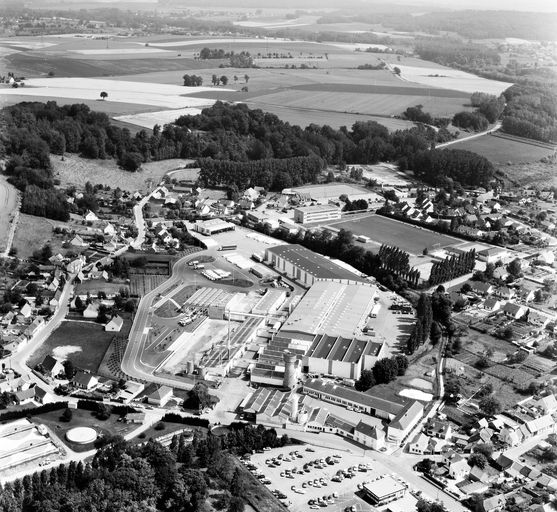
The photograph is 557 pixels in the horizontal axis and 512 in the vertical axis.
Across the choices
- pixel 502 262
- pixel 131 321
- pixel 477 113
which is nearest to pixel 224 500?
pixel 131 321

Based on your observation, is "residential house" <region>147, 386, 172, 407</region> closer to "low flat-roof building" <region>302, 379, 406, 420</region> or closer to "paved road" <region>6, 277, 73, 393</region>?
"paved road" <region>6, 277, 73, 393</region>

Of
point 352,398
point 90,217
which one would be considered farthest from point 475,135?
point 352,398

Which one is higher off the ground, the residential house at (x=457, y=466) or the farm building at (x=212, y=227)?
the farm building at (x=212, y=227)

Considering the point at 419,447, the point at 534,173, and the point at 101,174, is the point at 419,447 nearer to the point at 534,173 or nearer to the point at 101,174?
the point at 101,174

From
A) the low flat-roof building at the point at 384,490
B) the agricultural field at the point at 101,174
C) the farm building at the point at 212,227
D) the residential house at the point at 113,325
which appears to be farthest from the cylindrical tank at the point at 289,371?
the agricultural field at the point at 101,174

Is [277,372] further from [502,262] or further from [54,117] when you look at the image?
[54,117]

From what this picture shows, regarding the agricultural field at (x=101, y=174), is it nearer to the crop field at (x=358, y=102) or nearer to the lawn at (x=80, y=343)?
the lawn at (x=80, y=343)
